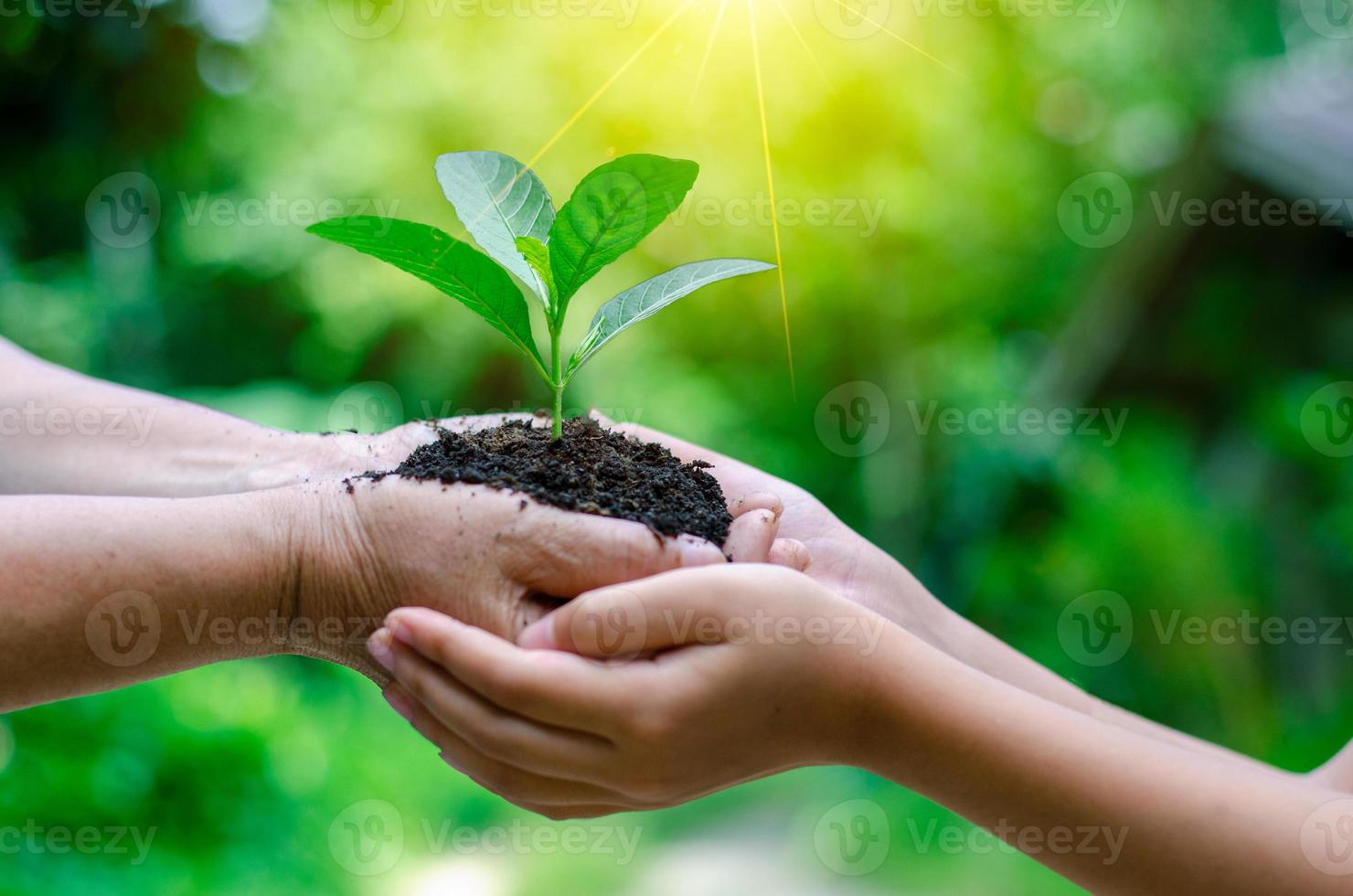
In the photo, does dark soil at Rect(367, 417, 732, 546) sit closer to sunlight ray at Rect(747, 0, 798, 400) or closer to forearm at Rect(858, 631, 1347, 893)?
forearm at Rect(858, 631, 1347, 893)

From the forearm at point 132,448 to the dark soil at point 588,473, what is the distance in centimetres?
23

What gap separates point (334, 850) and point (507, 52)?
2818 mm

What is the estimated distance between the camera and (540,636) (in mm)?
844

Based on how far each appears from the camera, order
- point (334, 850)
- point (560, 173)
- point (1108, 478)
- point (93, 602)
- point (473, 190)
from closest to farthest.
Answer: point (93, 602) → point (473, 190) → point (334, 850) → point (1108, 478) → point (560, 173)

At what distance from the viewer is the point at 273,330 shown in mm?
3742

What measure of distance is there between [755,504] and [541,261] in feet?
1.27

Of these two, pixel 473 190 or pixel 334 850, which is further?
pixel 334 850

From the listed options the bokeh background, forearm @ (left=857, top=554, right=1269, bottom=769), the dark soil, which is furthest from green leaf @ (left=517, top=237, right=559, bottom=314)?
the bokeh background

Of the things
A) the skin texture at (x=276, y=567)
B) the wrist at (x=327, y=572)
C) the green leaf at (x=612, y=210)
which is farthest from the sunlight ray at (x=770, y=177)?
the wrist at (x=327, y=572)

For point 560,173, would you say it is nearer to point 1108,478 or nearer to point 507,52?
point 507,52

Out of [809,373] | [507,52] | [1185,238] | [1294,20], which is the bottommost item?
[809,373]

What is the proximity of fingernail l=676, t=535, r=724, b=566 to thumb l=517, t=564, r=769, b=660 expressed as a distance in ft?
0.23

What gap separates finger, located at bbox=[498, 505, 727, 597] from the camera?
0.87 meters

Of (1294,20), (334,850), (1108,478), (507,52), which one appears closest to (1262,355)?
(1108,478)
